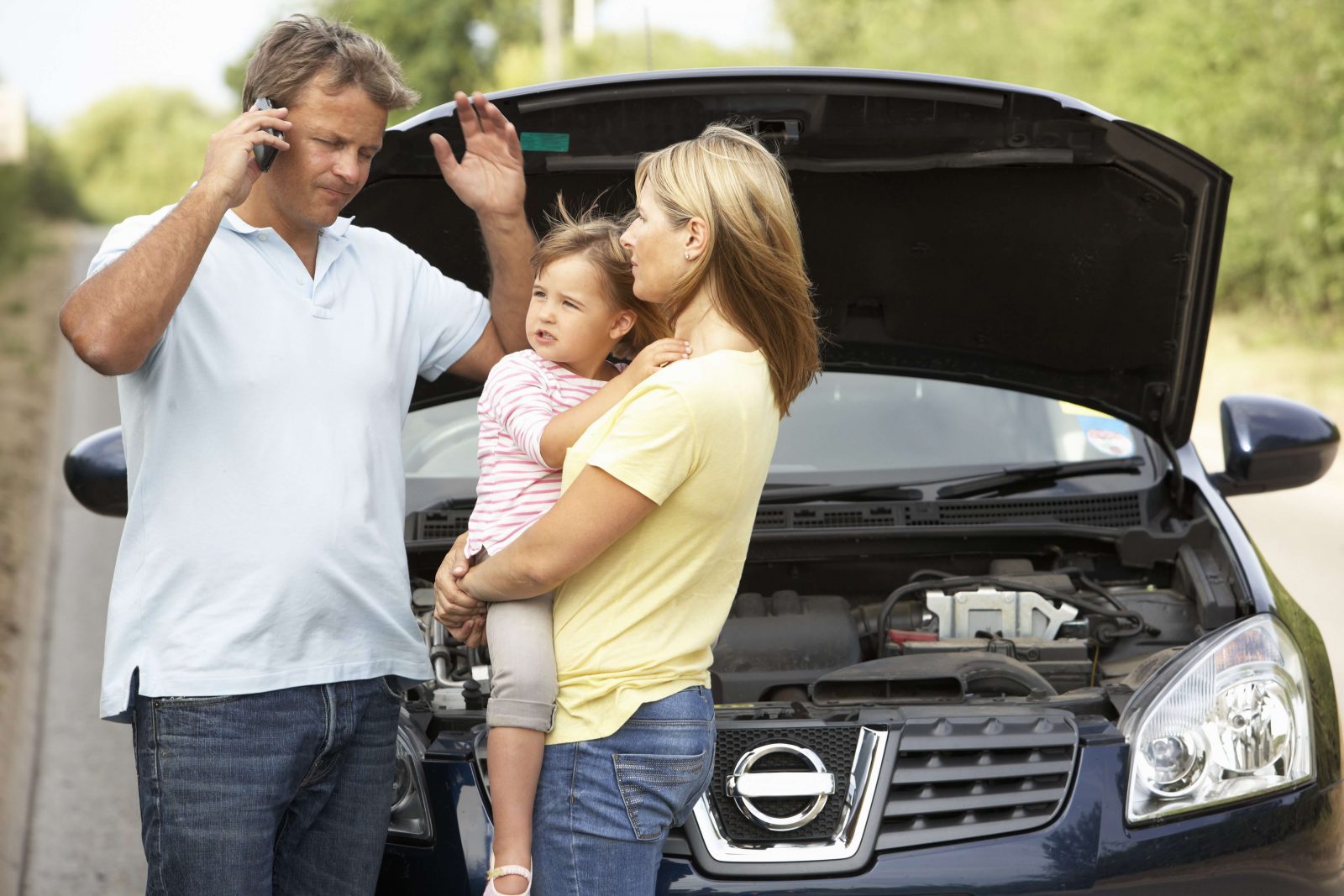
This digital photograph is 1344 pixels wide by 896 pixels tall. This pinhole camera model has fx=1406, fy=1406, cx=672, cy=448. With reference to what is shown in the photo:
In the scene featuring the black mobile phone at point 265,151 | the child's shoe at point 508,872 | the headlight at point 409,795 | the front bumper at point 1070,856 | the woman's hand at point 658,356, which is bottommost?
the front bumper at point 1070,856

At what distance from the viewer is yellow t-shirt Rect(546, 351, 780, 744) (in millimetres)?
1942

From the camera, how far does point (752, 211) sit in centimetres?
204

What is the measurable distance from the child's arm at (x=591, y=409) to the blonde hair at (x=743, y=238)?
3.4 inches

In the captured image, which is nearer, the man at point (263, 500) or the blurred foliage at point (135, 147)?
the man at point (263, 500)

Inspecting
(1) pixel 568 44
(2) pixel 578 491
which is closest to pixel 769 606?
(2) pixel 578 491

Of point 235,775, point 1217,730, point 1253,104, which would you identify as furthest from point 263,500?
point 1253,104

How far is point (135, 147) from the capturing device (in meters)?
66.3

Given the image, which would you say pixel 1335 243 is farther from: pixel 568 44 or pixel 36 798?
pixel 568 44

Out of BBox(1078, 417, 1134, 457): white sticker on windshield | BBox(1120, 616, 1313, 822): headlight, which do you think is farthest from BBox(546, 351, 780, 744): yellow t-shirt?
BBox(1078, 417, 1134, 457): white sticker on windshield

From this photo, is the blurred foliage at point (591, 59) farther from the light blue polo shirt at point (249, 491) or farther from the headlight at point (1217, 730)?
the light blue polo shirt at point (249, 491)

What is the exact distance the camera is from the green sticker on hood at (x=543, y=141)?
9.92ft

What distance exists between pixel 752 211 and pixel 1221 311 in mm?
19729

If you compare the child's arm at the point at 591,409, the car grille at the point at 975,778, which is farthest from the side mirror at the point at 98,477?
the car grille at the point at 975,778

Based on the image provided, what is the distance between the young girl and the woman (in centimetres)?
4
